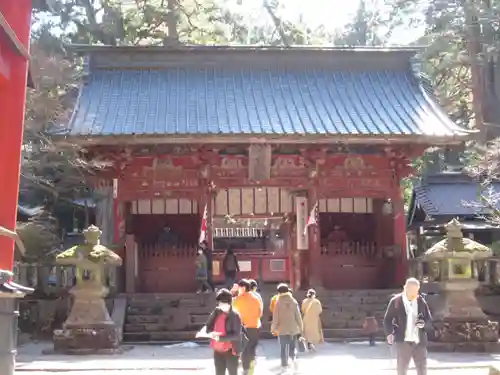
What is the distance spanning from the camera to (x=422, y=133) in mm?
16781

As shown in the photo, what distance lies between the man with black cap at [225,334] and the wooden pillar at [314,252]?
926 cm

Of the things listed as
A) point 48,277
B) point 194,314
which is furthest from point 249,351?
point 48,277

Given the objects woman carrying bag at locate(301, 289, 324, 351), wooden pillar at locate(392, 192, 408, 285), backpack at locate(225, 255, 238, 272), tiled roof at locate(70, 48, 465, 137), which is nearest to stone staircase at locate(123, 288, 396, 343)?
wooden pillar at locate(392, 192, 408, 285)

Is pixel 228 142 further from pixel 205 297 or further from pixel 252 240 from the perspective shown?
pixel 252 240

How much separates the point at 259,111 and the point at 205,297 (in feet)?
17.3

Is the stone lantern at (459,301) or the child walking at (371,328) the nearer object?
the stone lantern at (459,301)

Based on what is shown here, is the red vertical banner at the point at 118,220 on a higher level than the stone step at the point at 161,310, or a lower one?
higher

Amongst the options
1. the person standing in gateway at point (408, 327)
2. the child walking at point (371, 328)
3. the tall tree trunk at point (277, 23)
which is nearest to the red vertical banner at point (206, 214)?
the child walking at point (371, 328)

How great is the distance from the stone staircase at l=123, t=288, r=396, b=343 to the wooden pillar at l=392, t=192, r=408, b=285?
87 centimetres

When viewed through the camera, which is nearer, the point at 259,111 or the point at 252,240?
the point at 259,111

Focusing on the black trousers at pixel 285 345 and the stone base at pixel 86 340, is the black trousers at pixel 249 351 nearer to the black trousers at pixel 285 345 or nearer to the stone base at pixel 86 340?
the black trousers at pixel 285 345

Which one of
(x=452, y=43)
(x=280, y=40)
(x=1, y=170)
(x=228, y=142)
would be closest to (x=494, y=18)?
(x=452, y=43)

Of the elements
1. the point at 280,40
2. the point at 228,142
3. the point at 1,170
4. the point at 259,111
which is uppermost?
the point at 280,40

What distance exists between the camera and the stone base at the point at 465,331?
43.2ft
